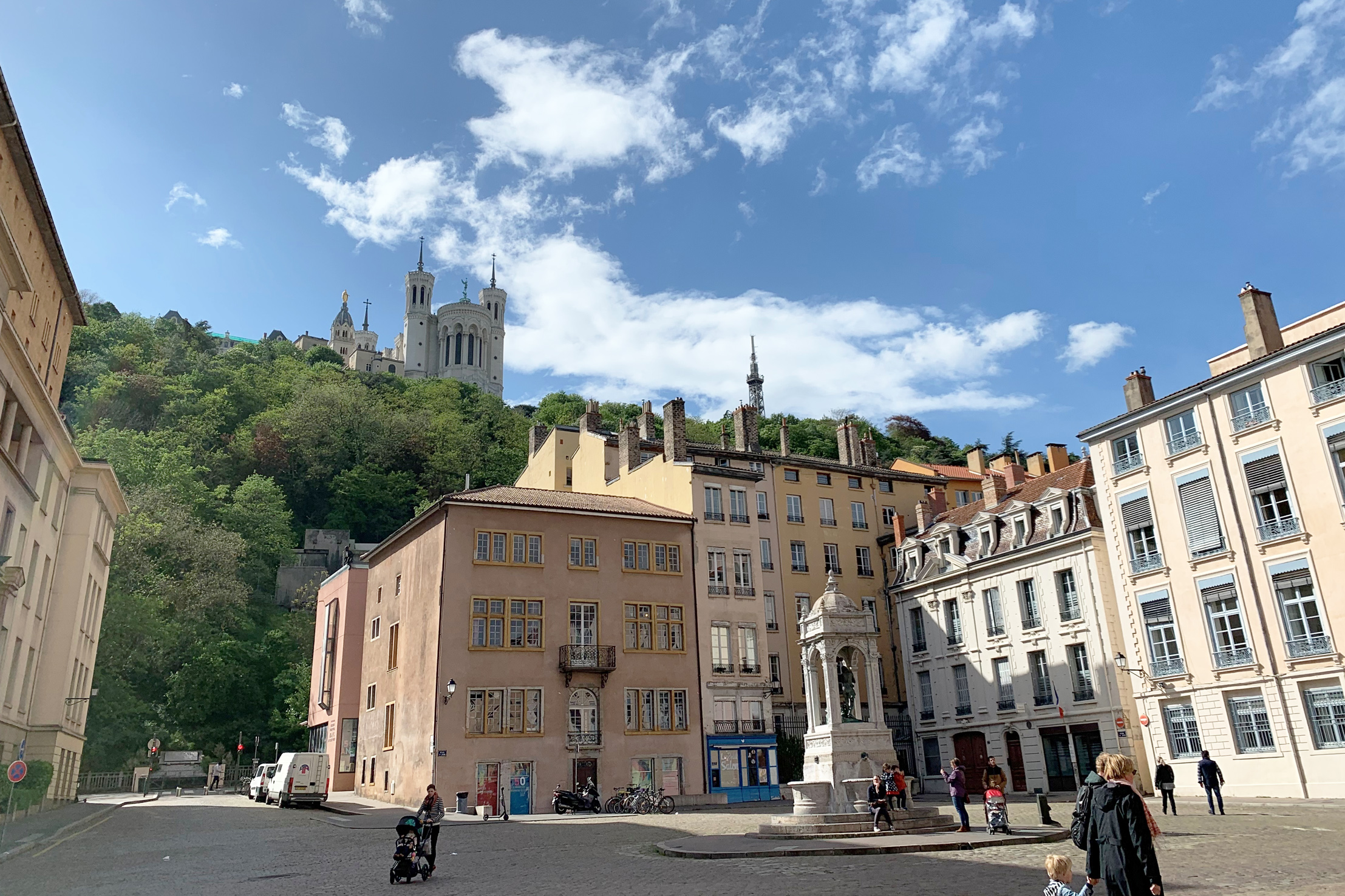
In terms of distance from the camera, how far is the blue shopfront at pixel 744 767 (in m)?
37.1

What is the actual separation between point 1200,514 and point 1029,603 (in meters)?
8.44

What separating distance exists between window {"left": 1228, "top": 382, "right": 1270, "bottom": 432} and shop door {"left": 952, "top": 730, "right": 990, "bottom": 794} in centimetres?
1613

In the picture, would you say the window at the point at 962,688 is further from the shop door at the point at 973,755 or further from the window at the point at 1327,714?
the window at the point at 1327,714

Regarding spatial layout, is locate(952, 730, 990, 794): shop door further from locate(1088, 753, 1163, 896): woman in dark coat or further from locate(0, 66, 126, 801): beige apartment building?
locate(1088, 753, 1163, 896): woman in dark coat

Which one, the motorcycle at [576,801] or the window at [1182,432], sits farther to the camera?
the motorcycle at [576,801]

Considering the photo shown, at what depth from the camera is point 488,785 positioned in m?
33.1

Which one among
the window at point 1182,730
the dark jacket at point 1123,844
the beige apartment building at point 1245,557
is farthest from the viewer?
the window at point 1182,730

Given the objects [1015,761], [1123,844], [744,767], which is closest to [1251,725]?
[1015,761]

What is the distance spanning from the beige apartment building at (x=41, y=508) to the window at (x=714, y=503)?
2459 cm

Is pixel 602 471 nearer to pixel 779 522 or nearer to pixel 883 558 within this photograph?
pixel 779 522

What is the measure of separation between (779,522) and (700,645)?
29.6 ft

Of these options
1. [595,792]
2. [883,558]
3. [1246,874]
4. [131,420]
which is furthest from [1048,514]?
[131,420]

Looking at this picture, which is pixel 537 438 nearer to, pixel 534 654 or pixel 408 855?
pixel 534 654

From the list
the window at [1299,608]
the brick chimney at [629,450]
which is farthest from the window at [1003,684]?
the brick chimney at [629,450]
